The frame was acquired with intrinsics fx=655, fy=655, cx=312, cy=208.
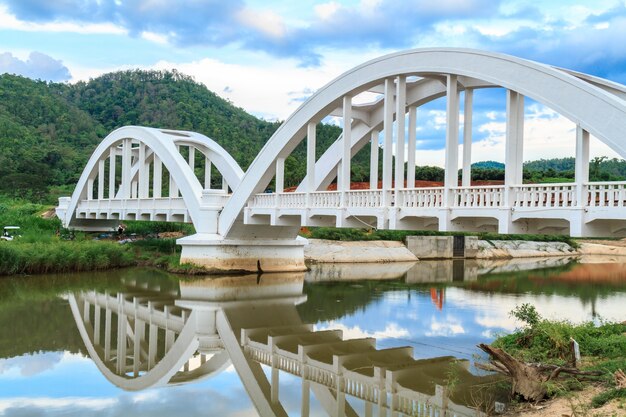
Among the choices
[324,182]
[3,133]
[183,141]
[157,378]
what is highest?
[3,133]

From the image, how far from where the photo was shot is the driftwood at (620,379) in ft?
25.8

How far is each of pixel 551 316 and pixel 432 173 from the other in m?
23.8

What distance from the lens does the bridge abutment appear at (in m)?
25.5

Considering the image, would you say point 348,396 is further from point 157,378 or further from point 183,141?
point 183,141

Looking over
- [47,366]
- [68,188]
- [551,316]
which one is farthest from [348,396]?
Answer: [68,188]

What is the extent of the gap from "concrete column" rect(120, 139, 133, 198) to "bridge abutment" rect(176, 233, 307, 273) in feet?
28.5

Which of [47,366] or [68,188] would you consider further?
[68,188]

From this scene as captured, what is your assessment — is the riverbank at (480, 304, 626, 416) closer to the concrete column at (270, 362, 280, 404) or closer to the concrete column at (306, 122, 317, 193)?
the concrete column at (270, 362, 280, 404)

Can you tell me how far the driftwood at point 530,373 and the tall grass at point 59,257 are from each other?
20044 millimetres

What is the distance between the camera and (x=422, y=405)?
9.43 meters

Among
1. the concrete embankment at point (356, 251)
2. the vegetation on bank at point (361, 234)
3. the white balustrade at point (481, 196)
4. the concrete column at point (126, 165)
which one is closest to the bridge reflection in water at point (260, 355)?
the white balustrade at point (481, 196)

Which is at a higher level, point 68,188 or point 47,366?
point 68,188

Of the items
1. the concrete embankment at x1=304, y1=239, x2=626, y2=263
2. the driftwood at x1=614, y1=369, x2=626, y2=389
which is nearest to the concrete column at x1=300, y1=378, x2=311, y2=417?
the driftwood at x1=614, y1=369, x2=626, y2=389

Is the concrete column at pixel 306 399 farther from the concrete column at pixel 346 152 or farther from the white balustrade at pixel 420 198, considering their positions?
the concrete column at pixel 346 152
